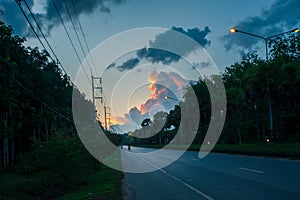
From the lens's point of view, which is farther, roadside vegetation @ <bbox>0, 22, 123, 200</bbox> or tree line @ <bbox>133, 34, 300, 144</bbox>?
tree line @ <bbox>133, 34, 300, 144</bbox>

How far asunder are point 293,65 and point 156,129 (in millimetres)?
97912

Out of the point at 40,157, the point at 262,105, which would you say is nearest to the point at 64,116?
the point at 262,105

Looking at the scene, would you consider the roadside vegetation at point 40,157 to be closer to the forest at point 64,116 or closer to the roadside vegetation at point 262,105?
the forest at point 64,116

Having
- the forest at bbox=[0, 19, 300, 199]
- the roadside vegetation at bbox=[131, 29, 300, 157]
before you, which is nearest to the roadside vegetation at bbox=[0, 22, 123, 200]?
the forest at bbox=[0, 19, 300, 199]

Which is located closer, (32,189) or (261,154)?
(32,189)

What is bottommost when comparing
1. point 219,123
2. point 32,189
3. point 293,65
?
point 32,189

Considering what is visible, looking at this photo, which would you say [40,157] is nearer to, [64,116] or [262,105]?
[64,116]

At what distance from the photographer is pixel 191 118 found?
71188 mm

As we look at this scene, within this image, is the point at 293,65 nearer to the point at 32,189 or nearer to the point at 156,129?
the point at 32,189

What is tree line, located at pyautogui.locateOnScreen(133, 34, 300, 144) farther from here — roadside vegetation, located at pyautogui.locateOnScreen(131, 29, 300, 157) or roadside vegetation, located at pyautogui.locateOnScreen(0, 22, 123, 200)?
roadside vegetation, located at pyautogui.locateOnScreen(0, 22, 123, 200)

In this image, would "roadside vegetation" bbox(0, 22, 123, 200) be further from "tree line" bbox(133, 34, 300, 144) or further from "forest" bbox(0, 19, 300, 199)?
"tree line" bbox(133, 34, 300, 144)

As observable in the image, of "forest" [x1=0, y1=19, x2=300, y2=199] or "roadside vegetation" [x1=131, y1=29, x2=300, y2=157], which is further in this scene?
"roadside vegetation" [x1=131, y1=29, x2=300, y2=157]

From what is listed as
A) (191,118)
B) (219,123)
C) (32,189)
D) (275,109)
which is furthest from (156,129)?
(32,189)

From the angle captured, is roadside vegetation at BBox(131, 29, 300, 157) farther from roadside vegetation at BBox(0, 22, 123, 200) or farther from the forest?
roadside vegetation at BBox(0, 22, 123, 200)
